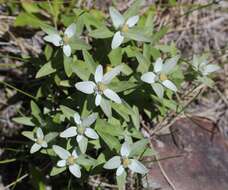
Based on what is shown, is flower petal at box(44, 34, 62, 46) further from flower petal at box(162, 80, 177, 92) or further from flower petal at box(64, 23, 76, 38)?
flower petal at box(162, 80, 177, 92)

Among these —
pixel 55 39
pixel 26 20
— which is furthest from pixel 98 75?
pixel 26 20

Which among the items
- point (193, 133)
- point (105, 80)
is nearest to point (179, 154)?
point (193, 133)

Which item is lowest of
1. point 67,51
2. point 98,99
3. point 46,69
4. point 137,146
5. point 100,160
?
point 100,160

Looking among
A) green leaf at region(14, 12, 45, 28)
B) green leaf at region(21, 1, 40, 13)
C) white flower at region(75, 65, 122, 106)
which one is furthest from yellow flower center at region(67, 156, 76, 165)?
green leaf at region(21, 1, 40, 13)

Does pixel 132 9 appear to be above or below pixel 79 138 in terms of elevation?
above

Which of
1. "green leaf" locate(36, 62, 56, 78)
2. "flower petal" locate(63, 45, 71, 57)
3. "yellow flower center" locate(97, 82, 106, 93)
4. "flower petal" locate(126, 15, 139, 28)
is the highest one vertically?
"flower petal" locate(126, 15, 139, 28)

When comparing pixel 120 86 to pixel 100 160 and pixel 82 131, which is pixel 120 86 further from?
pixel 100 160

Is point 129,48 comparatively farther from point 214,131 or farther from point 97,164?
point 214,131
